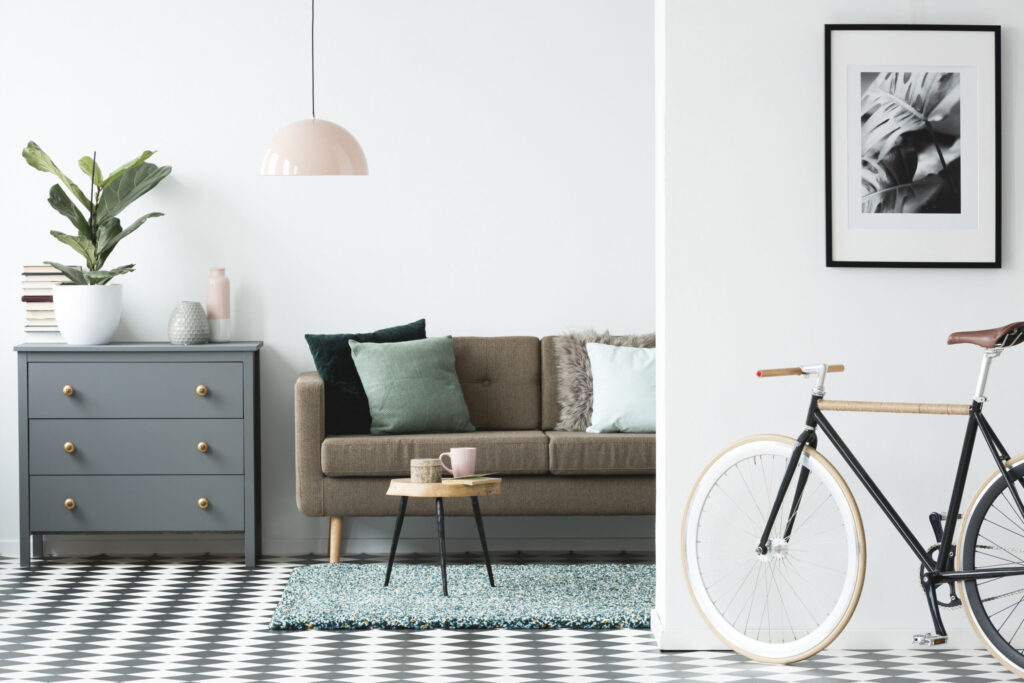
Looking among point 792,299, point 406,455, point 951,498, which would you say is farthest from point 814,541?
point 406,455

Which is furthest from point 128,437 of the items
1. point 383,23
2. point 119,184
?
point 383,23

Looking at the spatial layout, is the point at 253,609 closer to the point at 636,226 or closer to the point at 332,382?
the point at 332,382

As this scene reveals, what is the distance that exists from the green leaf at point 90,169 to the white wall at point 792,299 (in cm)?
264

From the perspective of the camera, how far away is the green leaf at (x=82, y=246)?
4.81 m

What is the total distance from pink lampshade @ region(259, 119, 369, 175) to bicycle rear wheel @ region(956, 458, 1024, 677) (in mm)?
2463

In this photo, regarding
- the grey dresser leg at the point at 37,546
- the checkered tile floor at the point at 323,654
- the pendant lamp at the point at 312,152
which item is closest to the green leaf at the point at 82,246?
the pendant lamp at the point at 312,152

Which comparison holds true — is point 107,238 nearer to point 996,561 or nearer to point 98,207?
point 98,207

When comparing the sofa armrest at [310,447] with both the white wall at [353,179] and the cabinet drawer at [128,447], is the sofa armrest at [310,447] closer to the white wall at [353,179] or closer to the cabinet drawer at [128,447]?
the cabinet drawer at [128,447]

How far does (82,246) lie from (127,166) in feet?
1.26

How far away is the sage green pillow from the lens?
475cm

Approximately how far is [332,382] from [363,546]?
2.62 feet

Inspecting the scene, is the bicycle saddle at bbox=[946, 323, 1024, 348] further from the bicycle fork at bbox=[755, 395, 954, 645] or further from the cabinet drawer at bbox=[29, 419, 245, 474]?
the cabinet drawer at bbox=[29, 419, 245, 474]

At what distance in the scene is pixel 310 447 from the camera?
459 cm

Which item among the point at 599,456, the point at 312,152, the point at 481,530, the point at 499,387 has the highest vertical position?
the point at 312,152
